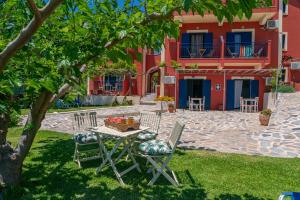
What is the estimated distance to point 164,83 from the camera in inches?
787

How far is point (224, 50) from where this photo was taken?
19.1 metres

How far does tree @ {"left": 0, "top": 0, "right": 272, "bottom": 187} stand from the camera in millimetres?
2338

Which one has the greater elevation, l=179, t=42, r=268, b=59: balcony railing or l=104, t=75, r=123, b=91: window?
l=179, t=42, r=268, b=59: balcony railing

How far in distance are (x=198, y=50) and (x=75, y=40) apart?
57.2 feet

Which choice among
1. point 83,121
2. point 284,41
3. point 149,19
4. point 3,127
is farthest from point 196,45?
point 149,19

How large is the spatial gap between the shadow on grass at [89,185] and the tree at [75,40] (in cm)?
48

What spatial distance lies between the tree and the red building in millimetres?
14203

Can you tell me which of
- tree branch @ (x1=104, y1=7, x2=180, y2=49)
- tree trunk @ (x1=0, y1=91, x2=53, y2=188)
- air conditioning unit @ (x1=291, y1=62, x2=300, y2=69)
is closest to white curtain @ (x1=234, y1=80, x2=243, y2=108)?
air conditioning unit @ (x1=291, y1=62, x2=300, y2=69)

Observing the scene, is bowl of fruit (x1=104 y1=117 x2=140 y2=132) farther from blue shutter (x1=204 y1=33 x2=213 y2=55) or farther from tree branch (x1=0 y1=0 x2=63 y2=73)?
blue shutter (x1=204 y1=33 x2=213 y2=55)

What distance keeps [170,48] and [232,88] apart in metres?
5.20

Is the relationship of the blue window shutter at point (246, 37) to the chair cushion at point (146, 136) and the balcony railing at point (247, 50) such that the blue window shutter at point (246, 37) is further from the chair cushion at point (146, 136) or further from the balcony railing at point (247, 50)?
the chair cushion at point (146, 136)

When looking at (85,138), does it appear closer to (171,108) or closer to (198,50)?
(171,108)

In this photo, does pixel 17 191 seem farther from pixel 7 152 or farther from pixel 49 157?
pixel 49 157

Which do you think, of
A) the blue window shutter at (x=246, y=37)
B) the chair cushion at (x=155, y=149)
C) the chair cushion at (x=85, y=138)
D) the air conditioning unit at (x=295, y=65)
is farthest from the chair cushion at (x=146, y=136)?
the air conditioning unit at (x=295, y=65)
